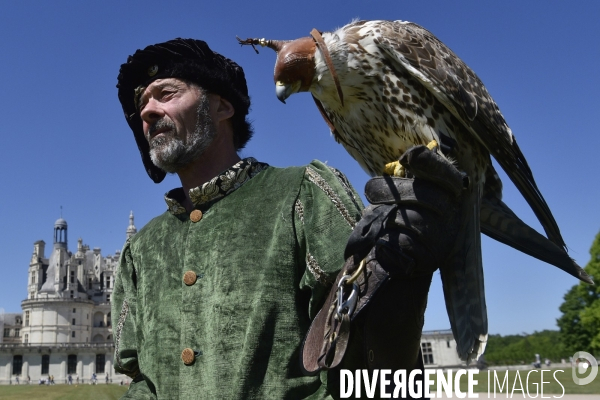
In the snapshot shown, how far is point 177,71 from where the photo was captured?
8.86ft

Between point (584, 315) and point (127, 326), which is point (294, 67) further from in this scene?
point (584, 315)

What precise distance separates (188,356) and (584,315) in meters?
36.8

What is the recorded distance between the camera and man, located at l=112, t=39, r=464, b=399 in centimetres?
216

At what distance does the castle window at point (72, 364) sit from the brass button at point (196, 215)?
8020cm

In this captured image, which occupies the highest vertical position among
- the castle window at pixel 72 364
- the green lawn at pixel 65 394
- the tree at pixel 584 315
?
the tree at pixel 584 315

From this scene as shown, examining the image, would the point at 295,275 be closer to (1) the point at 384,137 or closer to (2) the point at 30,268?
(1) the point at 384,137

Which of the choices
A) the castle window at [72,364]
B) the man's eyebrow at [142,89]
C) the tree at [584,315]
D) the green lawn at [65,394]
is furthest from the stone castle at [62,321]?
the man's eyebrow at [142,89]

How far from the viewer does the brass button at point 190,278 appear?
2346 millimetres

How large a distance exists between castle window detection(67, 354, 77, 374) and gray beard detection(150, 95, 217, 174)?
80.2 metres

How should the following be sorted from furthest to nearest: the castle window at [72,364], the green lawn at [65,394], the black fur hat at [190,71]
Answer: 1. the castle window at [72,364]
2. the green lawn at [65,394]
3. the black fur hat at [190,71]

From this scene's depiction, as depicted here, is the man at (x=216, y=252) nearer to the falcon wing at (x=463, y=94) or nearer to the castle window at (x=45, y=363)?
the falcon wing at (x=463, y=94)

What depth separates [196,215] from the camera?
2.51m

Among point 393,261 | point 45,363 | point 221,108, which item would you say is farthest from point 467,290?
point 45,363

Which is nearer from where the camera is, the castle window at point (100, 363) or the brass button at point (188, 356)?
the brass button at point (188, 356)
